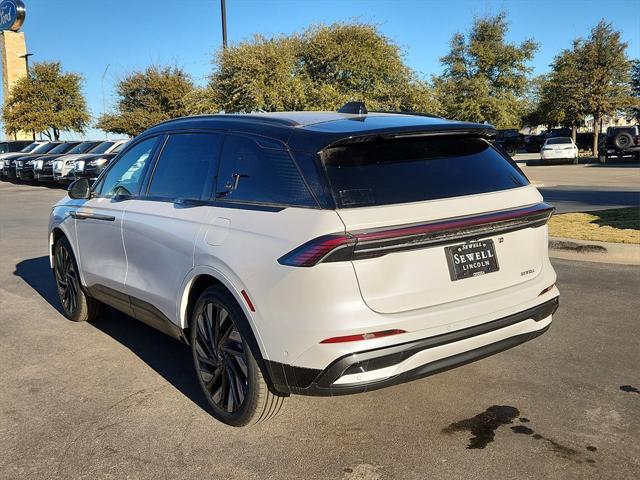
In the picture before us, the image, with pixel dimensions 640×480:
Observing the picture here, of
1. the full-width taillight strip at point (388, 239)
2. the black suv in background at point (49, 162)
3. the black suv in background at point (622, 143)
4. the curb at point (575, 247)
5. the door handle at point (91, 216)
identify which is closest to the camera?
the full-width taillight strip at point (388, 239)

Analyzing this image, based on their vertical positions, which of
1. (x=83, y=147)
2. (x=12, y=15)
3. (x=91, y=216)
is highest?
(x=12, y=15)

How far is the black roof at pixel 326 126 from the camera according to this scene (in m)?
3.16

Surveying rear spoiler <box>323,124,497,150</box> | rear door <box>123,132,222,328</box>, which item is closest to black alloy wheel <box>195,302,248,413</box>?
rear door <box>123,132,222,328</box>

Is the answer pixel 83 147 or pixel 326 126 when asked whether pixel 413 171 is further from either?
pixel 83 147

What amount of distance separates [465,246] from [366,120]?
98cm

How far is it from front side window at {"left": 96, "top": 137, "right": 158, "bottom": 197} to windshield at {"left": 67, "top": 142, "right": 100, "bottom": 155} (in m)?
20.0

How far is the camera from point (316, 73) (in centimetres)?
2067

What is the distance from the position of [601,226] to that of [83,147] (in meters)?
20.0

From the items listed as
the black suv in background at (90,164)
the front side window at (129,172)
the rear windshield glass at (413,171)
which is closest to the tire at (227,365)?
the rear windshield glass at (413,171)

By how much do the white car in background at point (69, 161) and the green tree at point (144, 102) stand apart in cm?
1265

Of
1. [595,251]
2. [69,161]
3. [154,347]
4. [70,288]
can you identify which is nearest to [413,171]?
[154,347]

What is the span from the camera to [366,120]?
3609mm

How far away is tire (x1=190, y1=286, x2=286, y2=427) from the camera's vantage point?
3.26 metres

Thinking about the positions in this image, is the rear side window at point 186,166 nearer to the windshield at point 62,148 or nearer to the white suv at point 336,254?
the white suv at point 336,254
